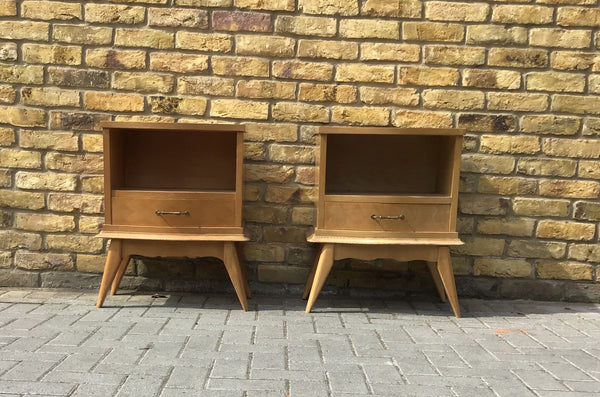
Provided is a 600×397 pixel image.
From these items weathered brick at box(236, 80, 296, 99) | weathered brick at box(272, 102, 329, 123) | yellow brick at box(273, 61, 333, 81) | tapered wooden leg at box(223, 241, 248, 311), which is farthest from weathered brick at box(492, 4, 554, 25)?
tapered wooden leg at box(223, 241, 248, 311)

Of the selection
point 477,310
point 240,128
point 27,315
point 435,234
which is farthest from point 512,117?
point 27,315

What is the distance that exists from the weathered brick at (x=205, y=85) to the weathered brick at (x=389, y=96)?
3.16 ft

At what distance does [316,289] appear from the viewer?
3.15 meters

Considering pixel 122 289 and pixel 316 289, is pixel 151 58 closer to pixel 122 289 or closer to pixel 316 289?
pixel 122 289

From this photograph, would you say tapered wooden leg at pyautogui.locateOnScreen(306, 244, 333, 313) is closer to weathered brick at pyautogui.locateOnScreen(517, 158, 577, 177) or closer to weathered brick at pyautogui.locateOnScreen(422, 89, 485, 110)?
Answer: weathered brick at pyautogui.locateOnScreen(422, 89, 485, 110)

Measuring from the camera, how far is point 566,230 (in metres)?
3.53

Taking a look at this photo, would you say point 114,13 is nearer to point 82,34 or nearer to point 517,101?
point 82,34

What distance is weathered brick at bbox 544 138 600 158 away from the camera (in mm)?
3482

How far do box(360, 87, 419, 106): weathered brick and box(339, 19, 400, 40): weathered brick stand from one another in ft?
1.23

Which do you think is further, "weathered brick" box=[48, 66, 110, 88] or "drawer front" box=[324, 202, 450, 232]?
"weathered brick" box=[48, 66, 110, 88]

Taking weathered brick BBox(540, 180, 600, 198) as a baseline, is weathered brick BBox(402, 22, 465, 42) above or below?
above

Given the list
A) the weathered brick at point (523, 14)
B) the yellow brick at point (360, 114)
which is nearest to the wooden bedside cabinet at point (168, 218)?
the yellow brick at point (360, 114)

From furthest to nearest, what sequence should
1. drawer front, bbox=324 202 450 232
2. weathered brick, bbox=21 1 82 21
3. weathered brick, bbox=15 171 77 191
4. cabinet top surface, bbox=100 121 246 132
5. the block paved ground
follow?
weathered brick, bbox=15 171 77 191
weathered brick, bbox=21 1 82 21
drawer front, bbox=324 202 450 232
cabinet top surface, bbox=100 121 246 132
the block paved ground

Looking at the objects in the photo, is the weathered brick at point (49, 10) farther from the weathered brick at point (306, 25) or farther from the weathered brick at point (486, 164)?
the weathered brick at point (486, 164)
